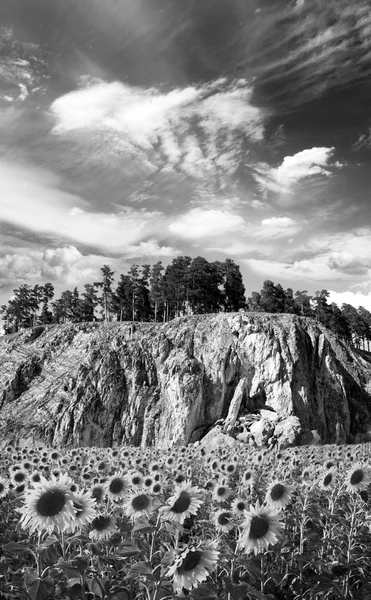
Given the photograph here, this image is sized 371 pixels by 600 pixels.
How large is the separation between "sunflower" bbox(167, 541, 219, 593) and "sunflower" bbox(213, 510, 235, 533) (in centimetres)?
147

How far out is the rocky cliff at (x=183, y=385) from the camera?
50.3 metres

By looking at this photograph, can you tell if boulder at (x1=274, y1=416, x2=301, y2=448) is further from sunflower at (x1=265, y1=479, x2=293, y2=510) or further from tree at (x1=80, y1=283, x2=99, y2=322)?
tree at (x1=80, y1=283, x2=99, y2=322)

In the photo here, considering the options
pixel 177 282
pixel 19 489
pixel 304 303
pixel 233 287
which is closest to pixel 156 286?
pixel 177 282

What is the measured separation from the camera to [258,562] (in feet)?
12.9

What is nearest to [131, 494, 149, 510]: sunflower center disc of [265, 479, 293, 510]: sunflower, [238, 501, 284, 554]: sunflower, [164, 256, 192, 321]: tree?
[238, 501, 284, 554]: sunflower

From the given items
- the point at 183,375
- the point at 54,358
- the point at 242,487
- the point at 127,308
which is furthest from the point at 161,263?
the point at 242,487

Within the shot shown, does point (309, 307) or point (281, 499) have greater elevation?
point (309, 307)

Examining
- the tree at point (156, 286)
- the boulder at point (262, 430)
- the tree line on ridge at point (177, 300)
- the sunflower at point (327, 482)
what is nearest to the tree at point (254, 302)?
the tree line on ridge at point (177, 300)

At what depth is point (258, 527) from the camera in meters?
3.66

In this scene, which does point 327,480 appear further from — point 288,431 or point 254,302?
point 254,302

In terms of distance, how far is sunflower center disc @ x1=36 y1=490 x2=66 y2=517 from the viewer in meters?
3.39

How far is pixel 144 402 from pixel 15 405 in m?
20.1

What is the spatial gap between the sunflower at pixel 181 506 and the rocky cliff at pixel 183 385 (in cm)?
4254

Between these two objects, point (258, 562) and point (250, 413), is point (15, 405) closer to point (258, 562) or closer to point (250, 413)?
point (250, 413)
